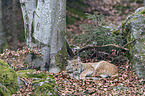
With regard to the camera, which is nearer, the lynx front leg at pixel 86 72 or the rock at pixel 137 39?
the rock at pixel 137 39

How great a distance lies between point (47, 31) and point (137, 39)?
3.68m

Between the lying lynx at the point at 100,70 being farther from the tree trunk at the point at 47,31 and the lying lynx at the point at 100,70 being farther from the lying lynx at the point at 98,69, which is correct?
the tree trunk at the point at 47,31

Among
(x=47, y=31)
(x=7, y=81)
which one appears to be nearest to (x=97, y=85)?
(x=47, y=31)

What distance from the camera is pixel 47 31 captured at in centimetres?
753

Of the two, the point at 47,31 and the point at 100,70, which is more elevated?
the point at 47,31

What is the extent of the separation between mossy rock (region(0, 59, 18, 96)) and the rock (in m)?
4.47

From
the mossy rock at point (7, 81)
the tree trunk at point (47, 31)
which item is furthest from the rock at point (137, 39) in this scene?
the mossy rock at point (7, 81)

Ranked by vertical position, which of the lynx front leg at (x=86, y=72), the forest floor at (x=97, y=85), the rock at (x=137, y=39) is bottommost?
the forest floor at (x=97, y=85)

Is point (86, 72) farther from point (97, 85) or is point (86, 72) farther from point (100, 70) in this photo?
point (97, 85)

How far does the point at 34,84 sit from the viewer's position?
5750 mm

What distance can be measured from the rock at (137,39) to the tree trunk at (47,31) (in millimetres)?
2820

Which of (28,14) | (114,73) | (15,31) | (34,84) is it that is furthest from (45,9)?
(15,31)

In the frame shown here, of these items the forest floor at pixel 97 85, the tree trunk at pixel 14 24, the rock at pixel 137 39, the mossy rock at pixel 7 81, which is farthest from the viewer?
the tree trunk at pixel 14 24

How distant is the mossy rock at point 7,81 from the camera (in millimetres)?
5219
